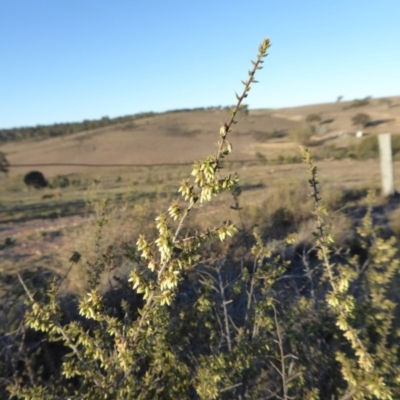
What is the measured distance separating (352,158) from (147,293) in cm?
2544

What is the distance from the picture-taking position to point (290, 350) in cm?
322

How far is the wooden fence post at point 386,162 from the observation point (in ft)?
31.0

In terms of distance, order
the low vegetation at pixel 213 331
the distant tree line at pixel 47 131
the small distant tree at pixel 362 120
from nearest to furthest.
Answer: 1. the low vegetation at pixel 213 331
2. the small distant tree at pixel 362 120
3. the distant tree line at pixel 47 131

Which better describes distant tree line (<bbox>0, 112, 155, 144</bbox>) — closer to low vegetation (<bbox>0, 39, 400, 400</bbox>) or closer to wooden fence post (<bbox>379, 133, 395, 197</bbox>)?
wooden fence post (<bbox>379, 133, 395, 197</bbox>)

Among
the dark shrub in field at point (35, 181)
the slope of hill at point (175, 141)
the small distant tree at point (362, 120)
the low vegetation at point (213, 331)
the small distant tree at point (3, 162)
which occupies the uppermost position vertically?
the low vegetation at point (213, 331)

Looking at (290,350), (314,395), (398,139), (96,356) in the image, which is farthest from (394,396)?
(398,139)

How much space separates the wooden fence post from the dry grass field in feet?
2.99

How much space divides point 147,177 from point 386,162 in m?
19.1

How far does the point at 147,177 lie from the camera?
2767 cm

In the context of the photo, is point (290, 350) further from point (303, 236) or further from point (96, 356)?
point (303, 236)

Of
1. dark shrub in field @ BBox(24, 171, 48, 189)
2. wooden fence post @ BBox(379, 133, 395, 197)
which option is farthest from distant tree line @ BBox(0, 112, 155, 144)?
wooden fence post @ BBox(379, 133, 395, 197)

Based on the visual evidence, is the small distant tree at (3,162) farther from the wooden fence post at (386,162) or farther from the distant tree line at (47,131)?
the distant tree line at (47,131)

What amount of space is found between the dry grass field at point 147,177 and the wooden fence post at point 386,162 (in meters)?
0.91

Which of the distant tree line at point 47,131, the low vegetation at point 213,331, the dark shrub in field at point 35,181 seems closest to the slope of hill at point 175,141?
the distant tree line at point 47,131
